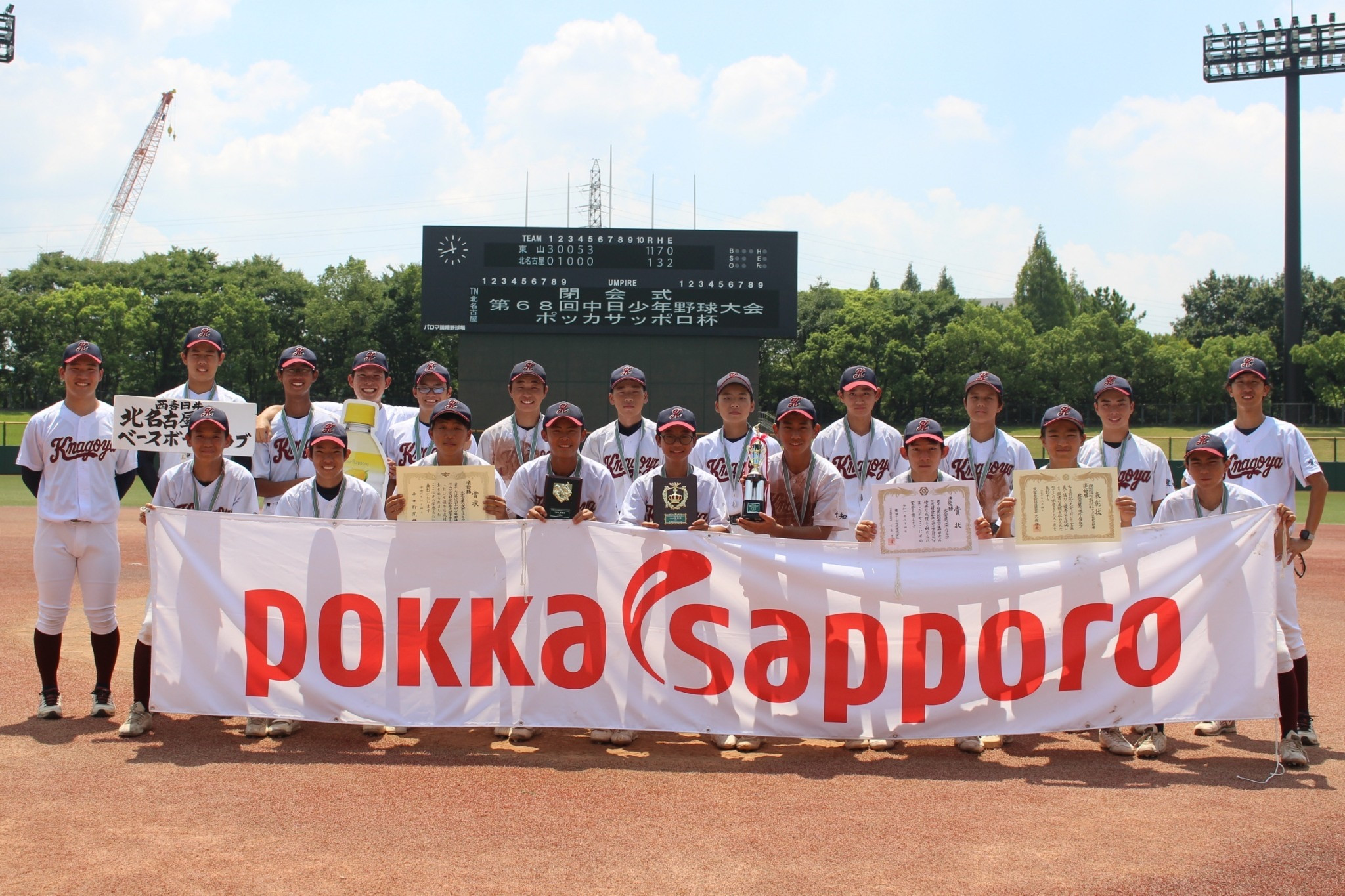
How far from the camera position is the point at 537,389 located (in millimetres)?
6668

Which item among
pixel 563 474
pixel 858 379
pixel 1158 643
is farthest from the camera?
pixel 858 379

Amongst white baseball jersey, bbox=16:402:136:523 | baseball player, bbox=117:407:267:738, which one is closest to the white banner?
baseball player, bbox=117:407:267:738

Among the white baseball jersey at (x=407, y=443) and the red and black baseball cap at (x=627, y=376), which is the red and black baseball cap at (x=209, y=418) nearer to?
the white baseball jersey at (x=407, y=443)

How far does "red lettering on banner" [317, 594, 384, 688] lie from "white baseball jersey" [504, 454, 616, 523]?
→ 0.92m

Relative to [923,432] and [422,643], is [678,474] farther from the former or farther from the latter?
[422,643]

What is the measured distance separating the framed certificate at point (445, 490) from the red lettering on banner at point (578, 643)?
2.16 feet

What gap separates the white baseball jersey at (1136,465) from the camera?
239 inches

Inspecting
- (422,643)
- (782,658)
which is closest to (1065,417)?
(782,658)

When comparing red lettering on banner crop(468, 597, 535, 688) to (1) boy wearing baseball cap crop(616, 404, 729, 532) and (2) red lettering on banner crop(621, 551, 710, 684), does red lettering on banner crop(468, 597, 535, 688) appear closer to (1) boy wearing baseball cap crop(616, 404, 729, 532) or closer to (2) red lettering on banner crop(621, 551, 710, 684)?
(2) red lettering on banner crop(621, 551, 710, 684)

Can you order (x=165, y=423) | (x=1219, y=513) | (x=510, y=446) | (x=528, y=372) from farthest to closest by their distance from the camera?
(x=510, y=446) < (x=528, y=372) < (x=165, y=423) < (x=1219, y=513)

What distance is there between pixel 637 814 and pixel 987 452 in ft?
10.4

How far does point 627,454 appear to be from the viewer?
263 inches

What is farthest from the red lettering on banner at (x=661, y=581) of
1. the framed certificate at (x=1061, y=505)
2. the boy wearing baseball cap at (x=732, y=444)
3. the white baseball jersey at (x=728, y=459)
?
the framed certificate at (x=1061, y=505)

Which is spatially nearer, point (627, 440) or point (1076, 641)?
point (1076, 641)
